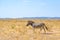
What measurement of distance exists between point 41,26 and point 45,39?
5.80 m

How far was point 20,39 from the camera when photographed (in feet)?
56.4

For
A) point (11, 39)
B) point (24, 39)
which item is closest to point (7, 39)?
point (11, 39)

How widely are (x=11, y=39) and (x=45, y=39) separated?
2.78 meters

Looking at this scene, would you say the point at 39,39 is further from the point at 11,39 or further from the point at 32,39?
the point at 11,39

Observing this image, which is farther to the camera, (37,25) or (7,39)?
(37,25)

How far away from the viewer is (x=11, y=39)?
679 inches

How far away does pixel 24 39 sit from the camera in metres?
17.0

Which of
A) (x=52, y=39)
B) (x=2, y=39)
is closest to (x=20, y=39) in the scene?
(x=2, y=39)

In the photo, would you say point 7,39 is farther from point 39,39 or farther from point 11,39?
point 39,39

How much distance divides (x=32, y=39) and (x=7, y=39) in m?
2.06

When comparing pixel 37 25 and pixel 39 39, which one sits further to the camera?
pixel 37 25

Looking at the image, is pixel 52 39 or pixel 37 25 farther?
pixel 37 25

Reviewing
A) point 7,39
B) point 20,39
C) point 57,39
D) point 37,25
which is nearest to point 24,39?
point 20,39

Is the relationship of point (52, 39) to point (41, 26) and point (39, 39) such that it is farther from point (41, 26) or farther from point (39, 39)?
point (41, 26)
